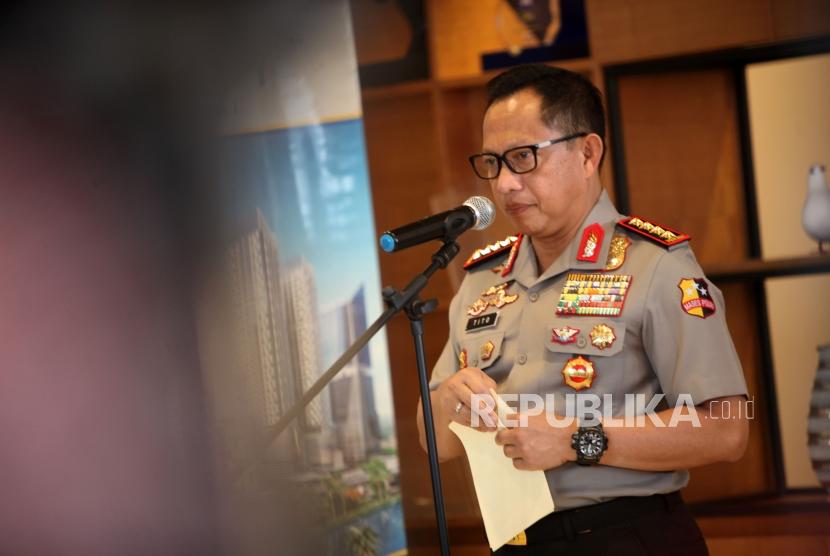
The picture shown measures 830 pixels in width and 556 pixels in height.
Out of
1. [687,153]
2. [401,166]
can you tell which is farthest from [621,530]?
[401,166]

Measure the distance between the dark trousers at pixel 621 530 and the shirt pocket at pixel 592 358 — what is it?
21 cm

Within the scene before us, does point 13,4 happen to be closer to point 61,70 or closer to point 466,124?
point 61,70

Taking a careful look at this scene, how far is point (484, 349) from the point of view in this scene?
6.27 ft

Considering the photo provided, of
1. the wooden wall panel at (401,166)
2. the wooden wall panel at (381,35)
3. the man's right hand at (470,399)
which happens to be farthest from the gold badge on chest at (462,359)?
the wooden wall panel at (381,35)

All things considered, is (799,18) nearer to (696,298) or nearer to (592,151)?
(592,151)

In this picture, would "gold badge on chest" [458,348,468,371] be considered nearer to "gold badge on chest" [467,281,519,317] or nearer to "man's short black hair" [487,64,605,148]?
"gold badge on chest" [467,281,519,317]

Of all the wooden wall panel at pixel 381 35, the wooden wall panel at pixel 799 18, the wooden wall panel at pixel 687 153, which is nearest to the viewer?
the wooden wall panel at pixel 799 18

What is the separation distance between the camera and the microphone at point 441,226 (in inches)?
59.6

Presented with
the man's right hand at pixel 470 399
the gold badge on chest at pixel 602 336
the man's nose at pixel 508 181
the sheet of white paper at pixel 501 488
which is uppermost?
the man's nose at pixel 508 181

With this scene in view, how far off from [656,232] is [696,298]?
0.55 ft

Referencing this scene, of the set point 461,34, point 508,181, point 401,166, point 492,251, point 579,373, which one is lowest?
point 579,373

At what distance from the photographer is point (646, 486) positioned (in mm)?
1725

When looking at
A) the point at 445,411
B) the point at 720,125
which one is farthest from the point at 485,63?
the point at 445,411

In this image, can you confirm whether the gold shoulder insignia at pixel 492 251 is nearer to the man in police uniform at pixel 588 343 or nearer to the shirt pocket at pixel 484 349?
the man in police uniform at pixel 588 343
